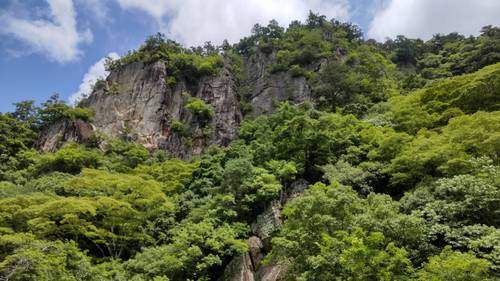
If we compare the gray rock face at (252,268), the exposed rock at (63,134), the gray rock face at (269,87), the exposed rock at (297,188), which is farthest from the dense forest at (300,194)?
the gray rock face at (269,87)

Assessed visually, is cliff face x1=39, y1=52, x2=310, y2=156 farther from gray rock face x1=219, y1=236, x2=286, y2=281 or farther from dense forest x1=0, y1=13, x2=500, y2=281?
gray rock face x1=219, y1=236, x2=286, y2=281

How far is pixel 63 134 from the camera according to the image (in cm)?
3856

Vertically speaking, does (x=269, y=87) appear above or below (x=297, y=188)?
above

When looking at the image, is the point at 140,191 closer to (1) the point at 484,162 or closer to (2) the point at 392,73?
(1) the point at 484,162

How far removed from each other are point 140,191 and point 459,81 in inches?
905

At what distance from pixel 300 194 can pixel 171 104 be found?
26228 millimetres

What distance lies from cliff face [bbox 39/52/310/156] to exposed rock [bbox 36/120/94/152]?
15cm

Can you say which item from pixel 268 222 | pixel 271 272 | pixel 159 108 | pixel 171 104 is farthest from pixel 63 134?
pixel 271 272

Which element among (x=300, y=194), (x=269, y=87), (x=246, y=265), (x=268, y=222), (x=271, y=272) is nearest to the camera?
(x=271, y=272)

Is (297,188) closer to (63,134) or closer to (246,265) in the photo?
(246,265)

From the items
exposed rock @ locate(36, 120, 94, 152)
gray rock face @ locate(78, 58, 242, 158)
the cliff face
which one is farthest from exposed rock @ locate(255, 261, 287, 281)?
exposed rock @ locate(36, 120, 94, 152)

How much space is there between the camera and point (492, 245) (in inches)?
430

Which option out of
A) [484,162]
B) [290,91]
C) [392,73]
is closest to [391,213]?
[484,162]

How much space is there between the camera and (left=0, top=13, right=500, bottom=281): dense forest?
1266 centimetres
